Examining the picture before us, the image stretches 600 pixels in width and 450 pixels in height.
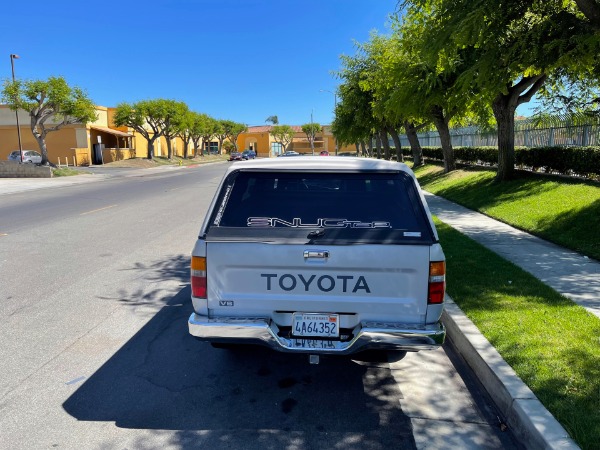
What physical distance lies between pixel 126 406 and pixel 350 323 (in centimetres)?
172

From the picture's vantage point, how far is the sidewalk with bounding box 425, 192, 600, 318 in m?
5.57

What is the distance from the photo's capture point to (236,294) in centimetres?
343

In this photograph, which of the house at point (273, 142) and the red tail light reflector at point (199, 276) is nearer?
the red tail light reflector at point (199, 276)

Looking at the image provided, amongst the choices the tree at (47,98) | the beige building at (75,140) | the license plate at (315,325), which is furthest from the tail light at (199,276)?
the beige building at (75,140)

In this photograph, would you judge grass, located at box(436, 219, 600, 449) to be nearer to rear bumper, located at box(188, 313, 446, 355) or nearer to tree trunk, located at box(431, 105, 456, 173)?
rear bumper, located at box(188, 313, 446, 355)

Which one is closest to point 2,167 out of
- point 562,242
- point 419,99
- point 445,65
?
point 419,99

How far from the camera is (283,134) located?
308ft

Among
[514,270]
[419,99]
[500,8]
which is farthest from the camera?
[419,99]

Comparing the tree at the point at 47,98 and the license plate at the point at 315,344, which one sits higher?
the tree at the point at 47,98

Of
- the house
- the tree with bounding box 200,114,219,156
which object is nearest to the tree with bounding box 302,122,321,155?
the house

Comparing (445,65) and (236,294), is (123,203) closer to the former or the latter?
(445,65)

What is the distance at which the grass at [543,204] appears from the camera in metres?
8.30

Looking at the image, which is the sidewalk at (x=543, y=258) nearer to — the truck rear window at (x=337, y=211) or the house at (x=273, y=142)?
the truck rear window at (x=337, y=211)

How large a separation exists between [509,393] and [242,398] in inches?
75.0
